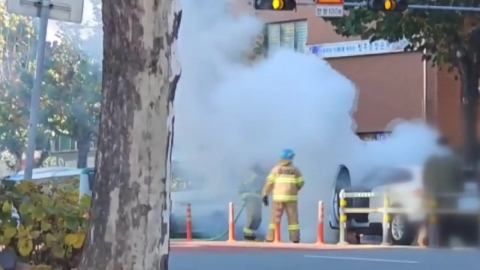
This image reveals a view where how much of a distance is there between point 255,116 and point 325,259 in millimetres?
12070

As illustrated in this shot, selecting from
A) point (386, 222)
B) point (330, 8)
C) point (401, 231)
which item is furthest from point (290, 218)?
point (330, 8)

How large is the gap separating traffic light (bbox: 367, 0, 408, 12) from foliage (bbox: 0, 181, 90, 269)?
1328 centimetres

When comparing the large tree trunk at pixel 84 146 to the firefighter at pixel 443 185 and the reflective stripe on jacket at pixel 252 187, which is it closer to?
the reflective stripe on jacket at pixel 252 187

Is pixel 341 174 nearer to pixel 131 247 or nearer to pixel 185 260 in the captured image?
pixel 185 260

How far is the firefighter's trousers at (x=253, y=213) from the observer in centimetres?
2091

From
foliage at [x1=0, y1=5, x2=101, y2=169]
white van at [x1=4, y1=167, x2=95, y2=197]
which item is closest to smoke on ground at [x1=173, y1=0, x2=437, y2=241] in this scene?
white van at [x1=4, y1=167, x2=95, y2=197]

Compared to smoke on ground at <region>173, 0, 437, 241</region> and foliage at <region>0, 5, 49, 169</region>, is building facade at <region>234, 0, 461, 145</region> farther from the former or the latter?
foliage at <region>0, 5, 49, 169</region>

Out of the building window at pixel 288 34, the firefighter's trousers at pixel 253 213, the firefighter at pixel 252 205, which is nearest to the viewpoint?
the firefighter at pixel 252 205

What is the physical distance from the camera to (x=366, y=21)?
73.9 feet

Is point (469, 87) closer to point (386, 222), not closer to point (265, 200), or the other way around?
point (265, 200)

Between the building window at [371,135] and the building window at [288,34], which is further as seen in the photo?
the building window at [288,34]

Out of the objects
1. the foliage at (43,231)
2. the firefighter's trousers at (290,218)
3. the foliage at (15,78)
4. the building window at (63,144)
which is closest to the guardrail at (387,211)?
the firefighter's trousers at (290,218)

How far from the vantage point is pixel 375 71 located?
30.9 metres

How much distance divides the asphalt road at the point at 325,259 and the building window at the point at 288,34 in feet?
52.8
